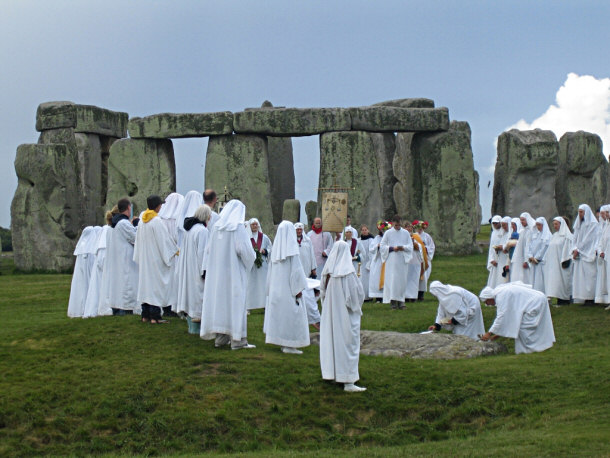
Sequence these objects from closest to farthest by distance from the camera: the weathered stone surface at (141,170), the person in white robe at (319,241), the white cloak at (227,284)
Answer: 1. the white cloak at (227,284)
2. the person in white robe at (319,241)
3. the weathered stone surface at (141,170)

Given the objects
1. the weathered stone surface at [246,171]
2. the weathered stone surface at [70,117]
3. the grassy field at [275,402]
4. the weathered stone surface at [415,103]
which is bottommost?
the grassy field at [275,402]

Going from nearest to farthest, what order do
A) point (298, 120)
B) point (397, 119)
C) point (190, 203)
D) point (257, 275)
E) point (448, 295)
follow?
point (448, 295) → point (190, 203) → point (257, 275) → point (298, 120) → point (397, 119)

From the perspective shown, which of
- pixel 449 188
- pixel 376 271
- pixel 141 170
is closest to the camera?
pixel 376 271

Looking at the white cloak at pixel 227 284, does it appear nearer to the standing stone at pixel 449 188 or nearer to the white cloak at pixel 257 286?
the white cloak at pixel 257 286

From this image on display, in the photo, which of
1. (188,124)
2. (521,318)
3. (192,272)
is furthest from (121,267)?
(188,124)

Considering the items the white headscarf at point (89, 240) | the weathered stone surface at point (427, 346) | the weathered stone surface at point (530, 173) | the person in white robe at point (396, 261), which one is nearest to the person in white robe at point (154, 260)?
the weathered stone surface at point (427, 346)

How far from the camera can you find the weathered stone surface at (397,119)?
29188 mm

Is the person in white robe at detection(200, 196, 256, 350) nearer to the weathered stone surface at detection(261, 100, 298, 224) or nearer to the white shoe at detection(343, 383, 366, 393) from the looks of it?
the white shoe at detection(343, 383, 366, 393)

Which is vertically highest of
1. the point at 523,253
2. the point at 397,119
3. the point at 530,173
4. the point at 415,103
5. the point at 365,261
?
the point at 415,103

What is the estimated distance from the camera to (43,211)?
97.0ft

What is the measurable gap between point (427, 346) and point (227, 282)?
313 cm

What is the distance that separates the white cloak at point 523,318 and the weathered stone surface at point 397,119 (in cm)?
1588

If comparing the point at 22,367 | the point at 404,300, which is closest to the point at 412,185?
the point at 404,300

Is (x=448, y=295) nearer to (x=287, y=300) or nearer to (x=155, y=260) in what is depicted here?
(x=287, y=300)
